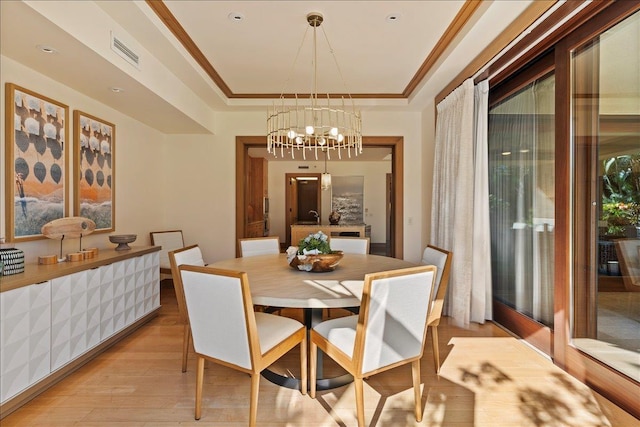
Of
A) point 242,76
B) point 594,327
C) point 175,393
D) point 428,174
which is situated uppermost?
point 242,76

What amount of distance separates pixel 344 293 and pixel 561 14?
2319 millimetres

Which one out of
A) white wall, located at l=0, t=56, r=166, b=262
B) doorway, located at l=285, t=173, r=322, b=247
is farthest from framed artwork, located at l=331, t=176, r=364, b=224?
white wall, located at l=0, t=56, r=166, b=262

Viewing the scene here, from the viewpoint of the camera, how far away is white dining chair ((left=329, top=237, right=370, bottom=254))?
11.2 feet

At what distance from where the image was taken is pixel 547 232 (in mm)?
2617

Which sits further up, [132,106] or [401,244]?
[132,106]

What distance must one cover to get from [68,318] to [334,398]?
6.34ft

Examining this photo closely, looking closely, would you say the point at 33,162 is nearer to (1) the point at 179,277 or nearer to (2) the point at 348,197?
(1) the point at 179,277

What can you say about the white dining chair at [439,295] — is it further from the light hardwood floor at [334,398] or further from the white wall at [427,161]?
the white wall at [427,161]

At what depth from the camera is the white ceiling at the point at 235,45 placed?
82.8 inches

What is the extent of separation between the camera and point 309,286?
76.5 inches

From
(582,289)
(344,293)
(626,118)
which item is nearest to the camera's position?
(344,293)

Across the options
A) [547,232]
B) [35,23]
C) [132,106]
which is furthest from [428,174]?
[35,23]

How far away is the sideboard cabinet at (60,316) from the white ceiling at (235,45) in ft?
4.97

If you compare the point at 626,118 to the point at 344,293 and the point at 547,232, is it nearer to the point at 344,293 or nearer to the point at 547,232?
the point at 547,232
